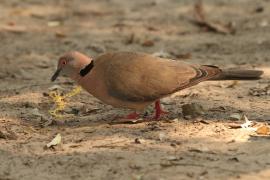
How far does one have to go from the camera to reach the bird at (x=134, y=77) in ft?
16.6

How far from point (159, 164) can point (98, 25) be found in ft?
17.5

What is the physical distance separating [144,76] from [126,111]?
28.5 inches

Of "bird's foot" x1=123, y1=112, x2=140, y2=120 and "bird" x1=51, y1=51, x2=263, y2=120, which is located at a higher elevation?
"bird" x1=51, y1=51, x2=263, y2=120

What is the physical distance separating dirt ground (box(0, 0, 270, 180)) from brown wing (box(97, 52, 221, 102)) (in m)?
0.26

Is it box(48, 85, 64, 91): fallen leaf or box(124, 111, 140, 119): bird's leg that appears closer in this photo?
box(124, 111, 140, 119): bird's leg

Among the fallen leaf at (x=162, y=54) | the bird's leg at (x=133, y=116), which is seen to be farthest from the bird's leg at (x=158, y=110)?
the fallen leaf at (x=162, y=54)

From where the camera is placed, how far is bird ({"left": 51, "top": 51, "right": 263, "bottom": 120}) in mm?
5055

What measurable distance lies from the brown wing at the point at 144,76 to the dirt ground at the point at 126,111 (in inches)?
10.4

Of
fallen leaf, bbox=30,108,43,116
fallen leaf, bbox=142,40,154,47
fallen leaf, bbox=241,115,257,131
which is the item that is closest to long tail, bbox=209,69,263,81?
fallen leaf, bbox=241,115,257,131

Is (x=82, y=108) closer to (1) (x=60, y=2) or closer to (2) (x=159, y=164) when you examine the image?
(2) (x=159, y=164)

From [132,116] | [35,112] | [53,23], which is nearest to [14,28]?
[53,23]

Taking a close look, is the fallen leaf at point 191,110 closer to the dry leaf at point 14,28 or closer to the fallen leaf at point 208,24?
the fallen leaf at point 208,24

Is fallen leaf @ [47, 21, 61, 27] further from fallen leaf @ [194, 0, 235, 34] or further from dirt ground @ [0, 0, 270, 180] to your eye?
fallen leaf @ [194, 0, 235, 34]

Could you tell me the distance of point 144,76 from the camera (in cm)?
509
